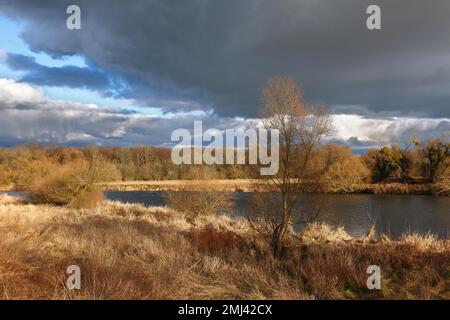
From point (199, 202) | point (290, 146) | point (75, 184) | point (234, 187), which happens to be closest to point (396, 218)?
point (234, 187)

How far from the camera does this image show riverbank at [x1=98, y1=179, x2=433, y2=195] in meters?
11.5

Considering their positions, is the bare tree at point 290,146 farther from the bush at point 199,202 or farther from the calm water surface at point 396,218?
the bush at point 199,202

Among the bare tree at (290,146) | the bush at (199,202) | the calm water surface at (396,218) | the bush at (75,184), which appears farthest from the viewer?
the bush at (75,184)

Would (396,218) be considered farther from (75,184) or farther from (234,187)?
(75,184)

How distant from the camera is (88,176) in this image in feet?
101

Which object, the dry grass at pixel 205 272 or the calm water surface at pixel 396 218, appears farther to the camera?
the calm water surface at pixel 396 218

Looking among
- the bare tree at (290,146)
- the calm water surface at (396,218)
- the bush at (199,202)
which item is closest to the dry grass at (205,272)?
the bare tree at (290,146)

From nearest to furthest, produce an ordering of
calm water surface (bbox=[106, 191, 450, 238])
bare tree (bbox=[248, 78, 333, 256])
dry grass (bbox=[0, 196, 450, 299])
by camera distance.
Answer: dry grass (bbox=[0, 196, 450, 299])
bare tree (bbox=[248, 78, 333, 256])
calm water surface (bbox=[106, 191, 450, 238])

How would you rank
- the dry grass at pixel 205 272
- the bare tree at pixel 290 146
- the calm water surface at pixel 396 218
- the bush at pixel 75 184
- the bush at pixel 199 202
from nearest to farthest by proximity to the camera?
the dry grass at pixel 205 272
the bare tree at pixel 290 146
the calm water surface at pixel 396 218
the bush at pixel 199 202
the bush at pixel 75 184

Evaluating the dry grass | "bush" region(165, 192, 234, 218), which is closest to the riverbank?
"bush" region(165, 192, 234, 218)

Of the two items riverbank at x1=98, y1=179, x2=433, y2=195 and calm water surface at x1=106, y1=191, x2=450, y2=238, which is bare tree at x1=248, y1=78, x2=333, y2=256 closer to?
riverbank at x1=98, y1=179, x2=433, y2=195

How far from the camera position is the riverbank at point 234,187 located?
1146 centimetres

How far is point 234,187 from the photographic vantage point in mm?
31891
